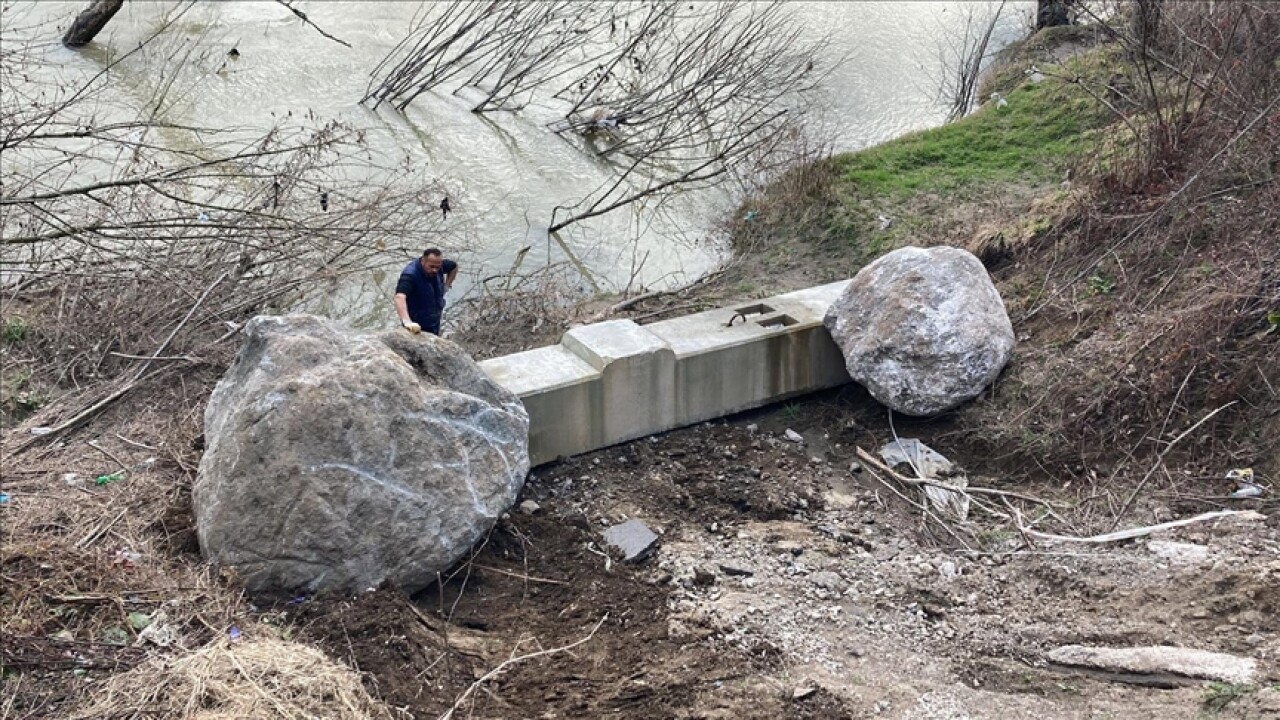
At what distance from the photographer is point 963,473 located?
28.7 ft

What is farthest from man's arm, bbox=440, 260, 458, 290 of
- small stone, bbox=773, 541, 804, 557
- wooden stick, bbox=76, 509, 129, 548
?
small stone, bbox=773, 541, 804, 557

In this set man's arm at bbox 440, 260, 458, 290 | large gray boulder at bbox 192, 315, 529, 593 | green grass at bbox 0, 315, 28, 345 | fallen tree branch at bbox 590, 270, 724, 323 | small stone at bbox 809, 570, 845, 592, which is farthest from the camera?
fallen tree branch at bbox 590, 270, 724, 323

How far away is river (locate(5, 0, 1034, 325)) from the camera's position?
13508mm

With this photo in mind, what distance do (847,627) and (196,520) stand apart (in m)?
3.94

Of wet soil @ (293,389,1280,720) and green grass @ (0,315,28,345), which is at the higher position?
green grass @ (0,315,28,345)

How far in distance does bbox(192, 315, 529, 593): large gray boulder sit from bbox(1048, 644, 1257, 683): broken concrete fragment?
3.52 meters

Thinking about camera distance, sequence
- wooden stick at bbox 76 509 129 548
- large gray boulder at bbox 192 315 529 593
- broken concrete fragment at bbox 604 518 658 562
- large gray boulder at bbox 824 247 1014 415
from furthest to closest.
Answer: large gray boulder at bbox 824 247 1014 415
broken concrete fragment at bbox 604 518 658 562
wooden stick at bbox 76 509 129 548
large gray boulder at bbox 192 315 529 593

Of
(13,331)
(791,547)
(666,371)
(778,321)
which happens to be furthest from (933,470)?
(13,331)

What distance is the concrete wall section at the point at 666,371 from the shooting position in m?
8.64

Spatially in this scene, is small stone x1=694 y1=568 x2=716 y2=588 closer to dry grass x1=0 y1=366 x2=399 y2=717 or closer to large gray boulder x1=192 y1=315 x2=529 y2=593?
large gray boulder x1=192 y1=315 x2=529 y2=593

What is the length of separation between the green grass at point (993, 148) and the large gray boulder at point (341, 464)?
24.7 feet

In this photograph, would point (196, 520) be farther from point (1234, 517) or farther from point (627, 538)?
point (1234, 517)

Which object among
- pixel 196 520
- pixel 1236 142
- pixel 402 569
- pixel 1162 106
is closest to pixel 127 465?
pixel 196 520

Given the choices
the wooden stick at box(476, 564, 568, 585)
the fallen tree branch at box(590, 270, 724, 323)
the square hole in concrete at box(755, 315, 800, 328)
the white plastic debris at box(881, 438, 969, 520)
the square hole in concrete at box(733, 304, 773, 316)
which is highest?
the square hole in concrete at box(733, 304, 773, 316)
